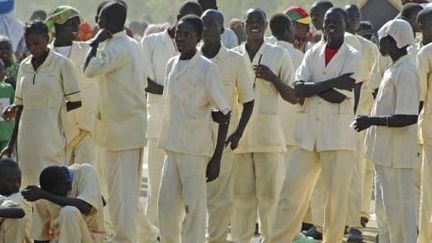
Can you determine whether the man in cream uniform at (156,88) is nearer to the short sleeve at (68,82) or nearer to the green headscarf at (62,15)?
the green headscarf at (62,15)

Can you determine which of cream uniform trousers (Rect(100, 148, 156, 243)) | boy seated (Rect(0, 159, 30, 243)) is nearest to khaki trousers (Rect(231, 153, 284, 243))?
cream uniform trousers (Rect(100, 148, 156, 243))

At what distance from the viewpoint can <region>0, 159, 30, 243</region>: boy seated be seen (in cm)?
938

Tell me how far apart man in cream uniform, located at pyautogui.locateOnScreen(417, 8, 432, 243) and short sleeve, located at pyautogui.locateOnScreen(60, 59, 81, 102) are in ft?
8.87

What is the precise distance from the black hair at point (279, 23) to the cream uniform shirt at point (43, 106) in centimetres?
216

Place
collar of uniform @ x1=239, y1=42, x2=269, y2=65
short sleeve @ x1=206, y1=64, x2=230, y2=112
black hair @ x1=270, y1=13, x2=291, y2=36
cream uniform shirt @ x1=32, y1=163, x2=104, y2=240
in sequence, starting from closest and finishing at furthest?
cream uniform shirt @ x1=32, y1=163, x2=104, y2=240 → short sleeve @ x1=206, y1=64, x2=230, y2=112 → collar of uniform @ x1=239, y1=42, x2=269, y2=65 → black hair @ x1=270, y1=13, x2=291, y2=36

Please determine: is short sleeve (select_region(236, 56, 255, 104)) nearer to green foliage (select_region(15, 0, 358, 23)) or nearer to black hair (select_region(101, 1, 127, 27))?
black hair (select_region(101, 1, 127, 27))

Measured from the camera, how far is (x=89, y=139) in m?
11.6

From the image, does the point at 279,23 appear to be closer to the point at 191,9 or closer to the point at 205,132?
the point at 191,9

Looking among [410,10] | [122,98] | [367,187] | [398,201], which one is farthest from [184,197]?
[367,187]

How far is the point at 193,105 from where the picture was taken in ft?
33.6

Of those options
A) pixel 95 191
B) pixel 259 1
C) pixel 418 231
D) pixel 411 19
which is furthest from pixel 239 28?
pixel 259 1

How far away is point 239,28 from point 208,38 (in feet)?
16.1

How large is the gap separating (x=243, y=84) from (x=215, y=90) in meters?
0.78

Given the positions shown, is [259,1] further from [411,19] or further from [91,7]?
[411,19]
